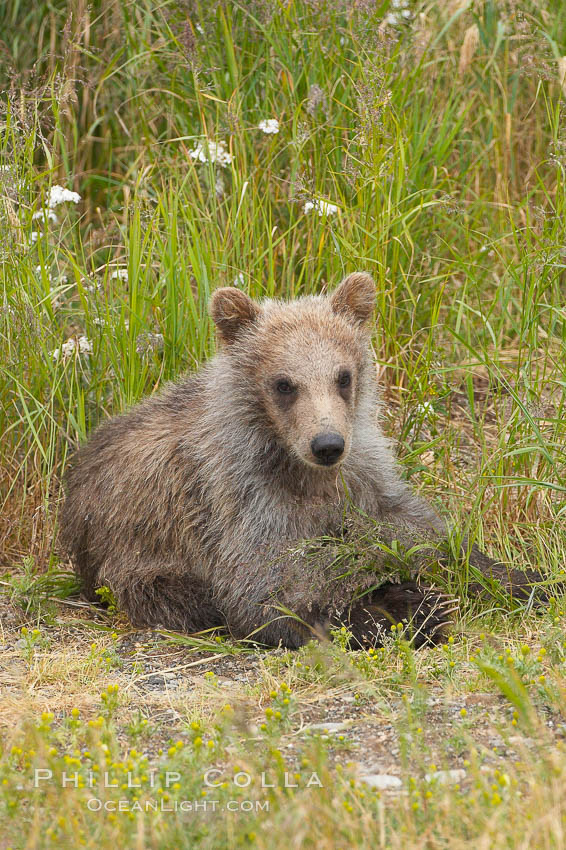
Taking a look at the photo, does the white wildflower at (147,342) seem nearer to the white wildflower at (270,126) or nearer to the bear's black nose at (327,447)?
the white wildflower at (270,126)

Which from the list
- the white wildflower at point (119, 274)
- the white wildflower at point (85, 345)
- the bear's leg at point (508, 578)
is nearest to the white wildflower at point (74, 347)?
the white wildflower at point (85, 345)

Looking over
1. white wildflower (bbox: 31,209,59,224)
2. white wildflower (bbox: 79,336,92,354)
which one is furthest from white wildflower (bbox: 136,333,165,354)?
white wildflower (bbox: 31,209,59,224)

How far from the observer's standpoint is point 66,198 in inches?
239

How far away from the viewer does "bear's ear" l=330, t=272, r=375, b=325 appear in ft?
17.0

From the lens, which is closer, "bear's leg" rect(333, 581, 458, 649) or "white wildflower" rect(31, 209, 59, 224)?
"bear's leg" rect(333, 581, 458, 649)

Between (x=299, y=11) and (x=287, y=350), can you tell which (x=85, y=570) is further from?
(x=299, y=11)

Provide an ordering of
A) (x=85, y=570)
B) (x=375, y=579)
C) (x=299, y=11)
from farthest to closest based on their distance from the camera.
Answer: (x=299, y=11) → (x=85, y=570) → (x=375, y=579)

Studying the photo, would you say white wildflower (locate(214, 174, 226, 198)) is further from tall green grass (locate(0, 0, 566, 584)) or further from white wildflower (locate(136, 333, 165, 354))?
white wildflower (locate(136, 333, 165, 354))

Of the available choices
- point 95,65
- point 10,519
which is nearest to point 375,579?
point 10,519

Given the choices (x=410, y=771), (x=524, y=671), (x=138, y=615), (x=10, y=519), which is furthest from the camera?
(x=10, y=519)

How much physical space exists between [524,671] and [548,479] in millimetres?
1590

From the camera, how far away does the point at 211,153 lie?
21.0 ft

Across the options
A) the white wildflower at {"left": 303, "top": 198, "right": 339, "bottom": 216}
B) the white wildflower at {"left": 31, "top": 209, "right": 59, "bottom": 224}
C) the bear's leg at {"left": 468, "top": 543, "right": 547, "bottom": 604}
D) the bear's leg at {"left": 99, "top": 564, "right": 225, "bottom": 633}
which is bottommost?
the bear's leg at {"left": 99, "top": 564, "right": 225, "bottom": 633}

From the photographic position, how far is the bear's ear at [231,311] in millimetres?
5082
